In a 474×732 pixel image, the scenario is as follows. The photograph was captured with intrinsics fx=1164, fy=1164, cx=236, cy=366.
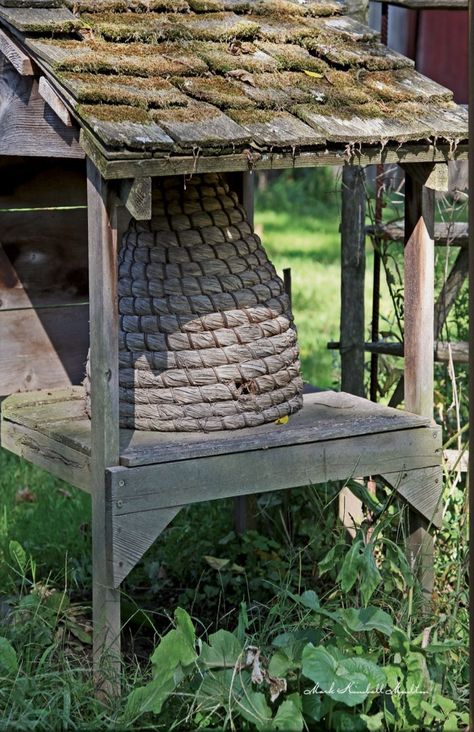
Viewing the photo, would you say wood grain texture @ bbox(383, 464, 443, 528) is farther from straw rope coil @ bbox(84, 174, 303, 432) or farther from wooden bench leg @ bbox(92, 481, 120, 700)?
wooden bench leg @ bbox(92, 481, 120, 700)

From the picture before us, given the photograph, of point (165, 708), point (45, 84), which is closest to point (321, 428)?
point (165, 708)

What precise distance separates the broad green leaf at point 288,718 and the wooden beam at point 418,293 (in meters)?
1.44

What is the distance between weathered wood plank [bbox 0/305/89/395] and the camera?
4.64m

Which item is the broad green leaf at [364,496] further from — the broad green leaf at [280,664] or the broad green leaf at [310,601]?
the broad green leaf at [280,664]

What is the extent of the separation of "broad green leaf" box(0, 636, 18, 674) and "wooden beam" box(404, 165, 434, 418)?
164 cm

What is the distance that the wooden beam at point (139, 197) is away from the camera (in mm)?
3238

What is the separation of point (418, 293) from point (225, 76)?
1048mm

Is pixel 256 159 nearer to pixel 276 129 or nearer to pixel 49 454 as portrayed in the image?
pixel 276 129

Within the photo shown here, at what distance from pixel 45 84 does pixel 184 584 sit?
237cm

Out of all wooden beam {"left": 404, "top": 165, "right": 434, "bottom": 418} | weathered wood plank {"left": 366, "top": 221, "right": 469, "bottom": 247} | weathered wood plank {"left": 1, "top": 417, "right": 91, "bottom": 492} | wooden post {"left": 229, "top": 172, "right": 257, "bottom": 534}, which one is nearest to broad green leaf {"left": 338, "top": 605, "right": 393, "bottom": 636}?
weathered wood plank {"left": 1, "top": 417, "right": 91, "bottom": 492}

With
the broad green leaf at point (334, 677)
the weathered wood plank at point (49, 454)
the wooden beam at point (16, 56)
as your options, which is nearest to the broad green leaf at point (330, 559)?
the broad green leaf at point (334, 677)

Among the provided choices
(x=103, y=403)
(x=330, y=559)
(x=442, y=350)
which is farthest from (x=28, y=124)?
(x=442, y=350)

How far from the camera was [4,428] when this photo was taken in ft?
14.2

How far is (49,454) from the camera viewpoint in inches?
155
